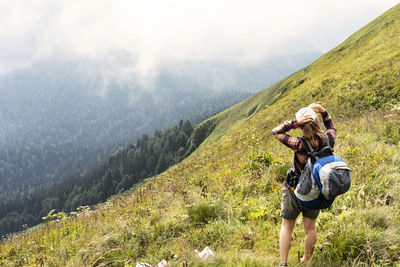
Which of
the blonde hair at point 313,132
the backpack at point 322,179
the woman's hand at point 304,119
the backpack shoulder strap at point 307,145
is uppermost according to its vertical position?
the woman's hand at point 304,119

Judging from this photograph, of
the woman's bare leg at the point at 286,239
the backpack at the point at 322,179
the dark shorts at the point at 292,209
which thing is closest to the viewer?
the backpack at the point at 322,179

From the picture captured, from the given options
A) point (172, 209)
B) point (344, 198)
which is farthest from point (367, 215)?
point (172, 209)

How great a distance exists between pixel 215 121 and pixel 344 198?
102003 millimetres

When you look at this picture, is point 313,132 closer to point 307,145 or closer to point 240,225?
point 307,145

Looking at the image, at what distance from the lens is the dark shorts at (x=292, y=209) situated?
3.26 meters

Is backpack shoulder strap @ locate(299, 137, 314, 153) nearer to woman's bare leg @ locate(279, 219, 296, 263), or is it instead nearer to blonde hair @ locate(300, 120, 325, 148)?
blonde hair @ locate(300, 120, 325, 148)

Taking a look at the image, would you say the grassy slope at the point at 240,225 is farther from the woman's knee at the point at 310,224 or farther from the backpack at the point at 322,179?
the backpack at the point at 322,179

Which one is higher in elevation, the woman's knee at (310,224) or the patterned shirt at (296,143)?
the patterned shirt at (296,143)

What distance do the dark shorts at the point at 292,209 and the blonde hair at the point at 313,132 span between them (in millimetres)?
886

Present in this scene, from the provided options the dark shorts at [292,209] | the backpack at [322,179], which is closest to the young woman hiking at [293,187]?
the dark shorts at [292,209]

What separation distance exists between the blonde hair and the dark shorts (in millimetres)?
886

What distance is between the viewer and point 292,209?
338 centimetres

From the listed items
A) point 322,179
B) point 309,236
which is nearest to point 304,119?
point 322,179

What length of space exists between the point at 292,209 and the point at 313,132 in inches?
47.8
